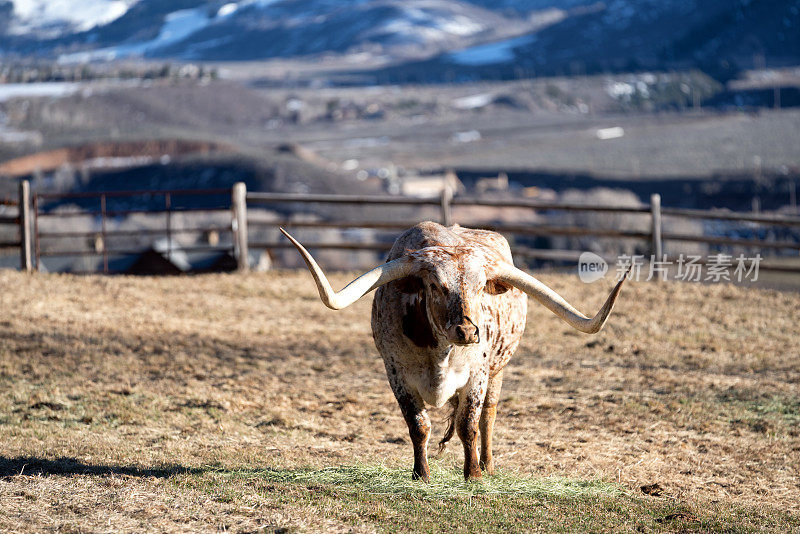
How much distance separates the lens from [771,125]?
115250mm

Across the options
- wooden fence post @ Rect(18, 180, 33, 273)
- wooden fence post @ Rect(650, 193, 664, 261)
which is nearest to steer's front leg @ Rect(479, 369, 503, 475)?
wooden fence post @ Rect(650, 193, 664, 261)

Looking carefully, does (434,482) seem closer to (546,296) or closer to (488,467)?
(488,467)

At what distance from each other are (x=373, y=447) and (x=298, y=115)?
136837 millimetres

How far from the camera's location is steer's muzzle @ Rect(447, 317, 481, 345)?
493cm

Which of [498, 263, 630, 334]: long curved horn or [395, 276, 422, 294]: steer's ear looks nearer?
[498, 263, 630, 334]: long curved horn

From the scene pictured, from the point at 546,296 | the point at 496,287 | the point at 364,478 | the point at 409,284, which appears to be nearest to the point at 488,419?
the point at 364,478

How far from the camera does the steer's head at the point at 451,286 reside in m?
5.00

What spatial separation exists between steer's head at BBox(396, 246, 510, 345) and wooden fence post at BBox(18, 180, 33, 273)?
11.1 m

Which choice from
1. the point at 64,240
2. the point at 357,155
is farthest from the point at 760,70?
the point at 64,240

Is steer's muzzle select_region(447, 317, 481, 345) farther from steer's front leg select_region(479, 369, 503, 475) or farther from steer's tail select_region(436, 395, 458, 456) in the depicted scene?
steer's front leg select_region(479, 369, 503, 475)

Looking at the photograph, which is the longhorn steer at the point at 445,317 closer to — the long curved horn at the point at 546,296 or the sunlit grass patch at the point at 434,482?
the long curved horn at the point at 546,296

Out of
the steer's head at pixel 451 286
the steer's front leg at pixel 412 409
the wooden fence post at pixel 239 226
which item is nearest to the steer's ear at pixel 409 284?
the steer's head at pixel 451 286

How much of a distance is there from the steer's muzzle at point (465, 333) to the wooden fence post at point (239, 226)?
33.9 feet

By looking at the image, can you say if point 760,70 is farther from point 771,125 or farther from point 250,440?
point 250,440
